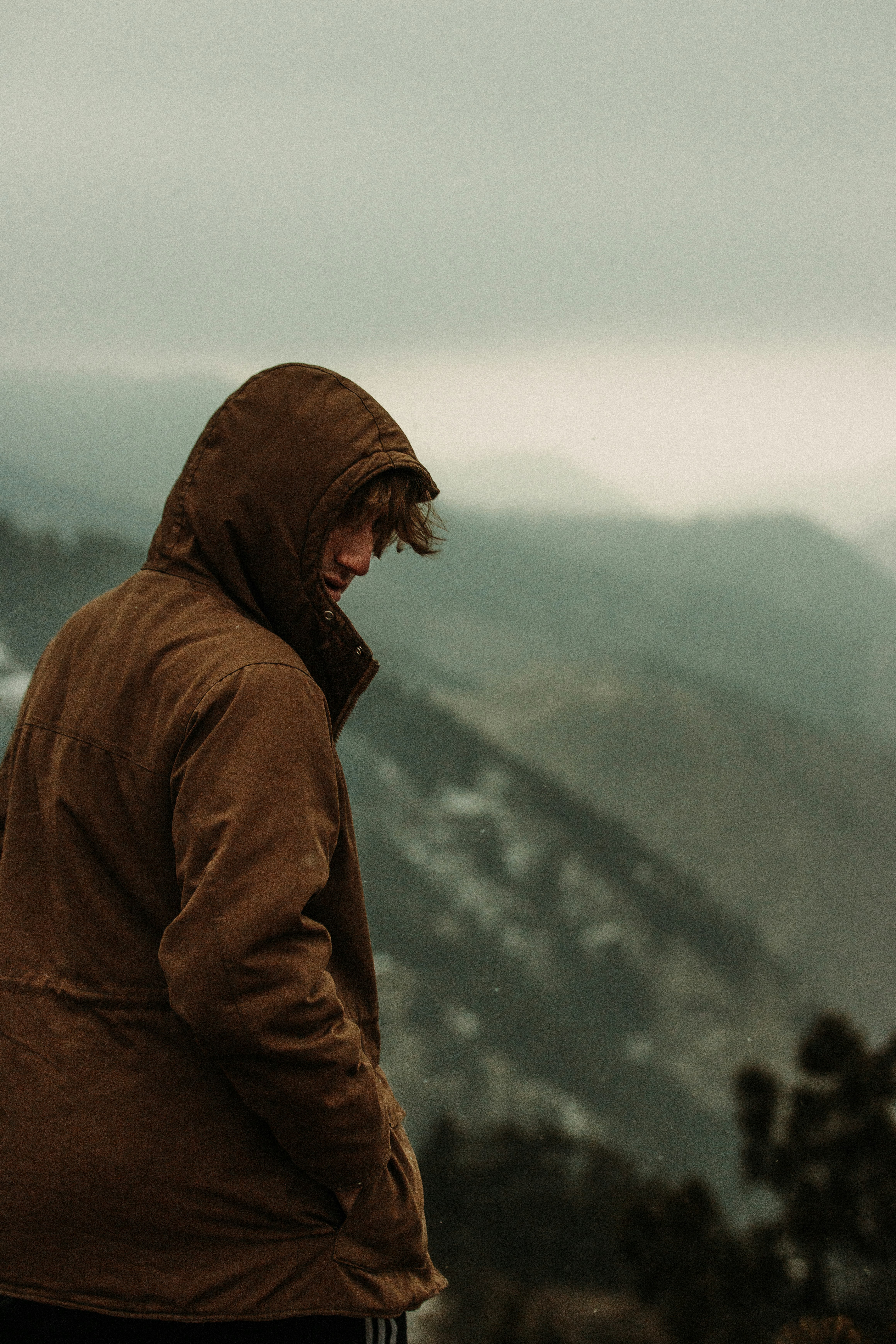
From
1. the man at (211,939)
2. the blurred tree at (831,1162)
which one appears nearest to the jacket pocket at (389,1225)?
the man at (211,939)

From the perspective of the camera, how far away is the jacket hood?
125 centimetres

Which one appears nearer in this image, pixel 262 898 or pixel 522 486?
pixel 262 898

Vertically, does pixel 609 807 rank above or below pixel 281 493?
below

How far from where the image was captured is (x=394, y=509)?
1.33 meters

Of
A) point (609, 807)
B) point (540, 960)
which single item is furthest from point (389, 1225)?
point (609, 807)

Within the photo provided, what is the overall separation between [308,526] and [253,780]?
1.04 ft

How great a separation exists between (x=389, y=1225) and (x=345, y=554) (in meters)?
0.75

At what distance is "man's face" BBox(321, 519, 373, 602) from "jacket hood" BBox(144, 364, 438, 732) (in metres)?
0.05

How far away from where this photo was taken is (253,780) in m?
1.08

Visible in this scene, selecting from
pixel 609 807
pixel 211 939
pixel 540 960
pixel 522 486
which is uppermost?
pixel 522 486

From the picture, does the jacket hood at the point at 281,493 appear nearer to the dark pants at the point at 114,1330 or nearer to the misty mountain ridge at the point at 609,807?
the dark pants at the point at 114,1330

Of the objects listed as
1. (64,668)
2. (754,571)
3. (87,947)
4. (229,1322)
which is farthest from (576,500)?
(229,1322)

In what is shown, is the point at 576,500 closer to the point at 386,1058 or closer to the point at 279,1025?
the point at 386,1058

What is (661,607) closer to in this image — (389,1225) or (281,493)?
(281,493)
